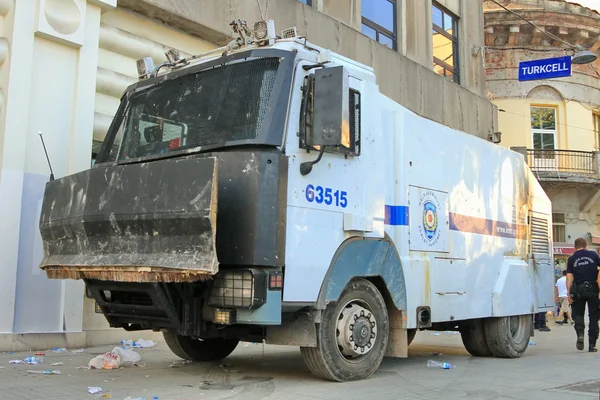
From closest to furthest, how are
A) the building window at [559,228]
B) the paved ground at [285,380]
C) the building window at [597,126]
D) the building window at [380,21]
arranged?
the paved ground at [285,380] < the building window at [380,21] < the building window at [559,228] < the building window at [597,126]

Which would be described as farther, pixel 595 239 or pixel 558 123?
pixel 558 123

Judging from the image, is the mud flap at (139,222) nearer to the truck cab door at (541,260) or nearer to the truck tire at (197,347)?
the truck tire at (197,347)

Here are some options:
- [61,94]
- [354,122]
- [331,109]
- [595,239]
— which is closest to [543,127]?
[595,239]

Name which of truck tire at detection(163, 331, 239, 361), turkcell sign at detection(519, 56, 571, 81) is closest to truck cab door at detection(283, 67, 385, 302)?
truck tire at detection(163, 331, 239, 361)

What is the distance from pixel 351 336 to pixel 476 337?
3.43 m

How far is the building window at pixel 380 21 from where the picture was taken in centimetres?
1561

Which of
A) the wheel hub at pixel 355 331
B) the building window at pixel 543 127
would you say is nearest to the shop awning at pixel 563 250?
the building window at pixel 543 127

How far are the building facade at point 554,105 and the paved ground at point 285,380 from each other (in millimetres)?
17533

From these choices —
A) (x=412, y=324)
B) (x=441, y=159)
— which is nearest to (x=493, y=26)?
(x=441, y=159)

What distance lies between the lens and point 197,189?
4.96 m

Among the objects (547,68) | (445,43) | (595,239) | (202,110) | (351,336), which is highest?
(445,43)

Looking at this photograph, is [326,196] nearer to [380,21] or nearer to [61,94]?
[61,94]

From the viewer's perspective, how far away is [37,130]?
866cm

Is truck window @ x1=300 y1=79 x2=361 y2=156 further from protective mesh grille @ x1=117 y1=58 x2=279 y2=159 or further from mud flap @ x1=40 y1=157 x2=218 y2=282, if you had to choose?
mud flap @ x1=40 y1=157 x2=218 y2=282
